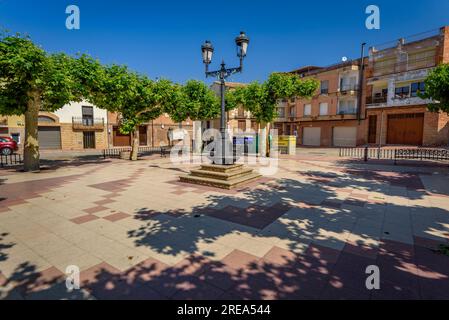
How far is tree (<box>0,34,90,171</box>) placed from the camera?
8.91 metres

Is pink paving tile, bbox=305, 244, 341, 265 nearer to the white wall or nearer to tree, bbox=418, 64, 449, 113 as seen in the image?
tree, bbox=418, 64, 449, 113

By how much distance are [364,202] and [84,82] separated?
41.2 ft

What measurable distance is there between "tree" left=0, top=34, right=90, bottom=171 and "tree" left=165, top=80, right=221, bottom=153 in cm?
744

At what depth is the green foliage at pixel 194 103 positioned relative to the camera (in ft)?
59.1

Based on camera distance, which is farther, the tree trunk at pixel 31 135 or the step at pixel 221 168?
the tree trunk at pixel 31 135

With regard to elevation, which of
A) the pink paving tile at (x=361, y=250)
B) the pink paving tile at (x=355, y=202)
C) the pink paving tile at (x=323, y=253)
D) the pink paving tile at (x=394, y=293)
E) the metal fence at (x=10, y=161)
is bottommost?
the pink paving tile at (x=394, y=293)

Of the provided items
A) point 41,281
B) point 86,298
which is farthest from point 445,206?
point 41,281

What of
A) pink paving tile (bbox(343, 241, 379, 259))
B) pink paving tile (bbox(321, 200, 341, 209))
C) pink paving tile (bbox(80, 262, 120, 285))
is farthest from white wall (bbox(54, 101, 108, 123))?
pink paving tile (bbox(343, 241, 379, 259))

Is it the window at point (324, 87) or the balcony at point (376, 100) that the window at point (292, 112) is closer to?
the window at point (324, 87)

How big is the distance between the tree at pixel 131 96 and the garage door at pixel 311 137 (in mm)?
21902

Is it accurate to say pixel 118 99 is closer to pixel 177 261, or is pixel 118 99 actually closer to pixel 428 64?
pixel 177 261

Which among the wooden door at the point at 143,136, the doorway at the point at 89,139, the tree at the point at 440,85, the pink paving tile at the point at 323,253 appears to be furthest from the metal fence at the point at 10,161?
the tree at the point at 440,85

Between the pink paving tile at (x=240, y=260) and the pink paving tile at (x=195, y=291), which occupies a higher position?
the pink paving tile at (x=240, y=260)
